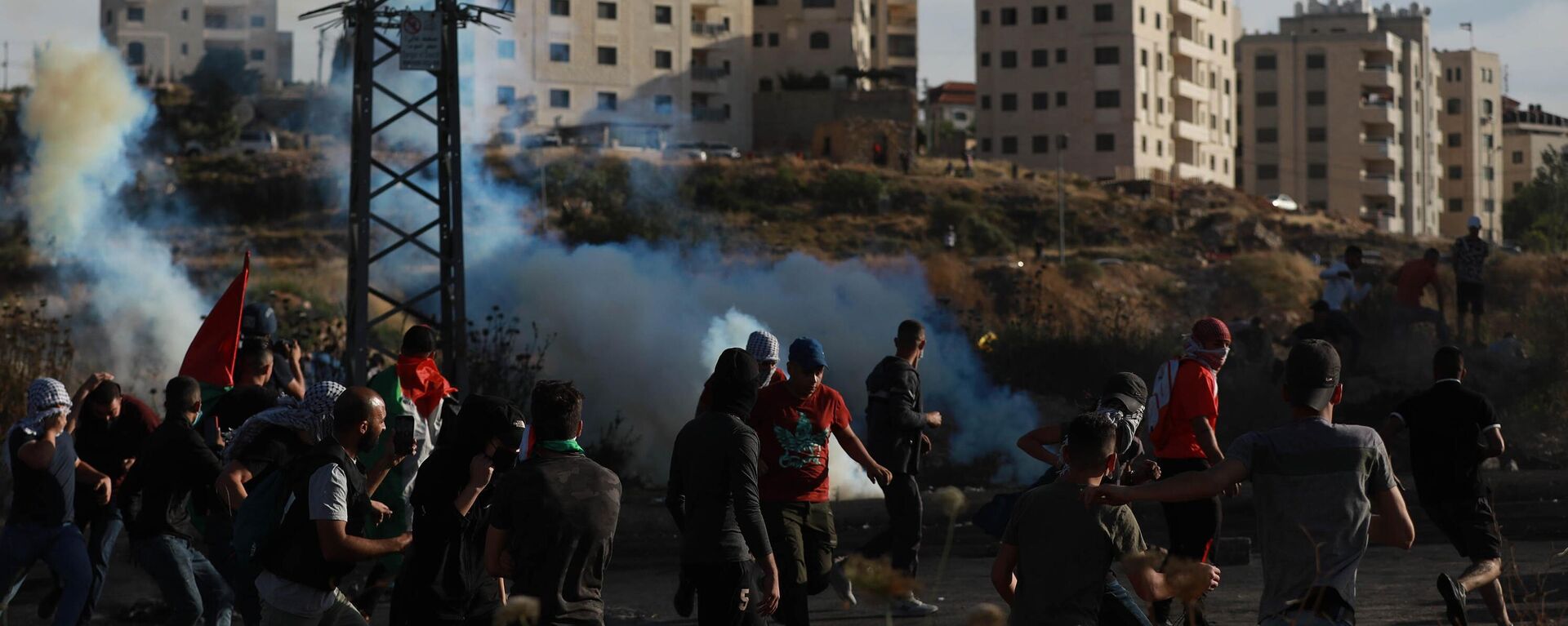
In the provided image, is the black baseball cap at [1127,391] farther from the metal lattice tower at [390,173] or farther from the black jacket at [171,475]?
the metal lattice tower at [390,173]

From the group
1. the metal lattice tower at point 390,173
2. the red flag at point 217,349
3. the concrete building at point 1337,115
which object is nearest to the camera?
the red flag at point 217,349

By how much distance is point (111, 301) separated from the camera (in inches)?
1543

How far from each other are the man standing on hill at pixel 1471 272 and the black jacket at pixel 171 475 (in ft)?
53.8

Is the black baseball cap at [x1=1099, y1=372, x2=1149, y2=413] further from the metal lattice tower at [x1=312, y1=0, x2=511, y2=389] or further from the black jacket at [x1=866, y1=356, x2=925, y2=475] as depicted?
the metal lattice tower at [x1=312, y1=0, x2=511, y2=389]

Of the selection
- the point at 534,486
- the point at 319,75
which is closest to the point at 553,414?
the point at 534,486

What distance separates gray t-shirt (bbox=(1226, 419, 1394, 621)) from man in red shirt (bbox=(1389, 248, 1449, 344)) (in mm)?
16606

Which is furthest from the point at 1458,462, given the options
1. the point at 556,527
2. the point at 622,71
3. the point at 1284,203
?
the point at 1284,203

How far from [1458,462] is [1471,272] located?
553 inches

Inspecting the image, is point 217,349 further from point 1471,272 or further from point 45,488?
point 1471,272

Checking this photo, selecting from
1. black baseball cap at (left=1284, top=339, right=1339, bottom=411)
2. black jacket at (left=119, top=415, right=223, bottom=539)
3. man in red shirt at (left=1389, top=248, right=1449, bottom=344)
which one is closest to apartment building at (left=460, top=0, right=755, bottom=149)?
man in red shirt at (left=1389, top=248, right=1449, bottom=344)

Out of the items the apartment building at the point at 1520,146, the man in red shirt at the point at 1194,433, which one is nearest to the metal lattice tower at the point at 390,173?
the man in red shirt at the point at 1194,433

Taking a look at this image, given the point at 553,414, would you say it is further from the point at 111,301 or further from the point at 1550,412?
the point at 111,301

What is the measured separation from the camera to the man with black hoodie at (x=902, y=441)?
9344 mm

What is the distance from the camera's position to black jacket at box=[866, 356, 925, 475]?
931 cm
